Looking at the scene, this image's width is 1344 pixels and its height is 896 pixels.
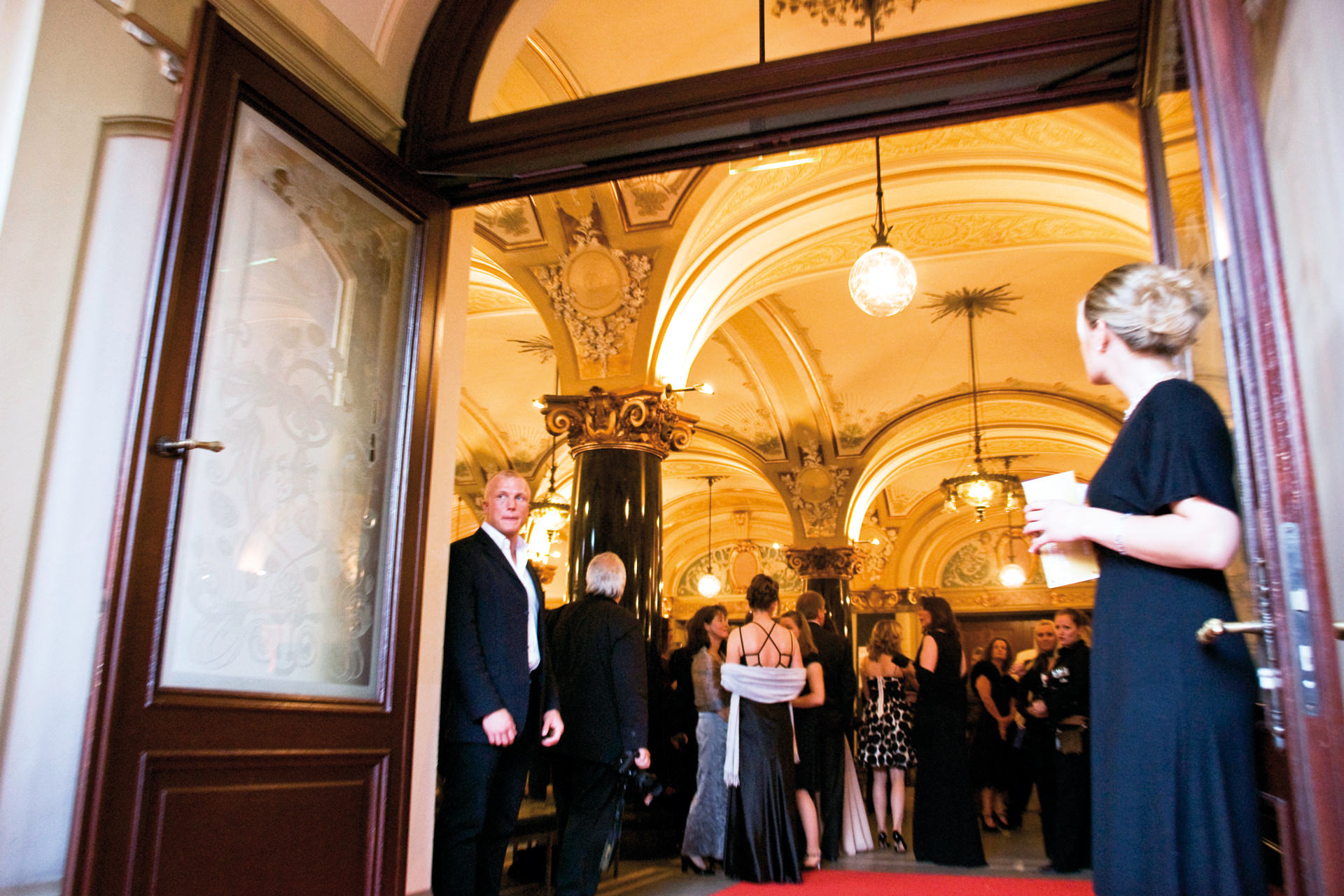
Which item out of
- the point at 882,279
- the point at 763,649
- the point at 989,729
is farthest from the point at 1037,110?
the point at 989,729

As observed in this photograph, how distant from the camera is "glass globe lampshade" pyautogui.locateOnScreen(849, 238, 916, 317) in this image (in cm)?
548

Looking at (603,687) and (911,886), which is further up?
(603,687)

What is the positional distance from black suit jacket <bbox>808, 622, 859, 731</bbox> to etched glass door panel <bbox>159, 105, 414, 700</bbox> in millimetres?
4042

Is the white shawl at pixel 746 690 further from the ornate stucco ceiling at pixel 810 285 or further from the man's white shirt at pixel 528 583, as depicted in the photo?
the ornate stucco ceiling at pixel 810 285

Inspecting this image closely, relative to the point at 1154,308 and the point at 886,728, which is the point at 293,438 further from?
the point at 886,728

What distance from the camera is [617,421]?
23.1 ft

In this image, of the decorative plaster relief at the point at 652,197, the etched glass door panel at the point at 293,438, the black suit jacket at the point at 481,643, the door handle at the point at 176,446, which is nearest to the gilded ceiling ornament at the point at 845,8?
the decorative plaster relief at the point at 652,197

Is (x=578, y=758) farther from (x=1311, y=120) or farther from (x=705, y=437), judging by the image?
(x=705, y=437)

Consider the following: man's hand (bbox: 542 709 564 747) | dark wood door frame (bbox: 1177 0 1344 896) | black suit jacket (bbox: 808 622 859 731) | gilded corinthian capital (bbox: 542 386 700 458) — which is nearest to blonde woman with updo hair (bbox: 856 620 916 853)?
black suit jacket (bbox: 808 622 859 731)

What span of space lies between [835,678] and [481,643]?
381cm

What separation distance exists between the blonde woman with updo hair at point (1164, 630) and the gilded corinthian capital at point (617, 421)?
5.43 meters

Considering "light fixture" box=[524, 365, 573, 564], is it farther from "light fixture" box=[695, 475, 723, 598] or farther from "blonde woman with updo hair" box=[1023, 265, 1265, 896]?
"blonde woman with updo hair" box=[1023, 265, 1265, 896]

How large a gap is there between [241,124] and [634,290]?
481cm

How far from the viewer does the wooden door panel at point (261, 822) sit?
204cm
